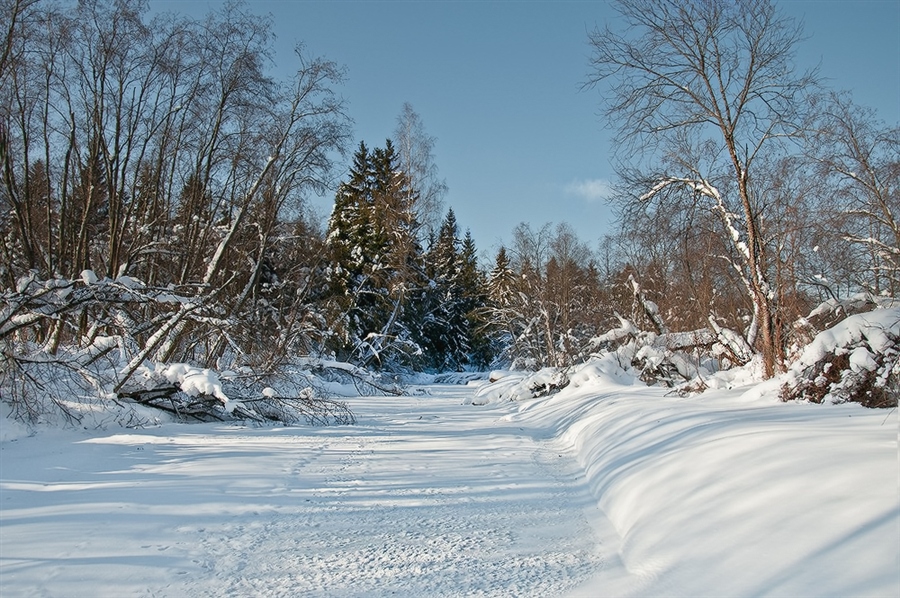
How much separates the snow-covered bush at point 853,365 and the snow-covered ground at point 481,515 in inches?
26.1

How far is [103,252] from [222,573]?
48.8 ft

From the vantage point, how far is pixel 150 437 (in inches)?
317

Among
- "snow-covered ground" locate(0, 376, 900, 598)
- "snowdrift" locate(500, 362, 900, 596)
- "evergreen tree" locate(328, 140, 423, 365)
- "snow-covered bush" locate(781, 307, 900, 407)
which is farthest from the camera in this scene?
"evergreen tree" locate(328, 140, 423, 365)

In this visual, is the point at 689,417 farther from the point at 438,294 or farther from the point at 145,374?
the point at 438,294

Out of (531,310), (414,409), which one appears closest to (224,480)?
(414,409)

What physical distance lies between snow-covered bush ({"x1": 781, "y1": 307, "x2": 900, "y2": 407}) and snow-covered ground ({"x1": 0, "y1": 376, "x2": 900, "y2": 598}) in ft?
2.18

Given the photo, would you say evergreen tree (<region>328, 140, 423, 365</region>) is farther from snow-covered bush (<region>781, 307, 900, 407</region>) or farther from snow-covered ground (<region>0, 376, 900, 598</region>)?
snow-covered bush (<region>781, 307, 900, 407</region>)

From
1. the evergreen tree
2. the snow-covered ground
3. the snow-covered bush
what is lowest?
the snow-covered ground

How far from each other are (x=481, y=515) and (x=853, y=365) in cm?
505

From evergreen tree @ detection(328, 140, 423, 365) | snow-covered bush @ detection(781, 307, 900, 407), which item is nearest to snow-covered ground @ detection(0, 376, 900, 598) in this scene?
snow-covered bush @ detection(781, 307, 900, 407)

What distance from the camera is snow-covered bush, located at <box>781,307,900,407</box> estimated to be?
636cm

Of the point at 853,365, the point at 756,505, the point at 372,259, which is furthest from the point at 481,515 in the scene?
the point at 372,259

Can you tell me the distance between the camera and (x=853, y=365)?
6605 mm

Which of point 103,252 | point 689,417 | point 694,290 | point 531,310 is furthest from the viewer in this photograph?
point 531,310
